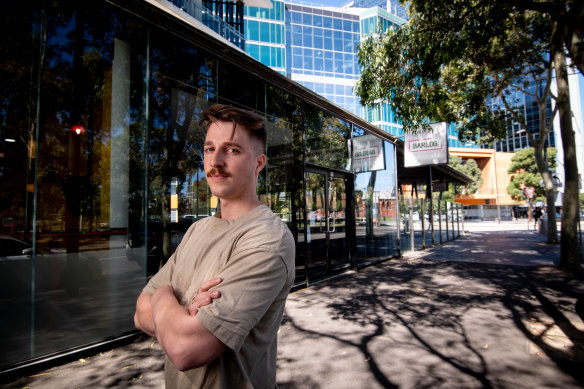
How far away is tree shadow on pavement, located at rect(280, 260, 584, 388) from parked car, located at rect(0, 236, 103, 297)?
283cm

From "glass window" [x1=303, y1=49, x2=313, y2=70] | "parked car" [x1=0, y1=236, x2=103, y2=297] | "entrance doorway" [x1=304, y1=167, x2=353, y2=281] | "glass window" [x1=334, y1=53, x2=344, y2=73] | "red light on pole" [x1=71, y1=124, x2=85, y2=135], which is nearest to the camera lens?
"parked car" [x1=0, y1=236, x2=103, y2=297]

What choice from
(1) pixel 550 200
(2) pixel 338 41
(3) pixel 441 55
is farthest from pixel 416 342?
(2) pixel 338 41

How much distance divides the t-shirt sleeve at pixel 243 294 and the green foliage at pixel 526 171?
46286 mm

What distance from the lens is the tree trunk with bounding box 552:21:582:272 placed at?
26.6 feet

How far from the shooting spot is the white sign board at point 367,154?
938cm

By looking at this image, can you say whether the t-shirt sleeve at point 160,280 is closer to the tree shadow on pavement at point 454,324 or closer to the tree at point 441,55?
the tree shadow on pavement at point 454,324

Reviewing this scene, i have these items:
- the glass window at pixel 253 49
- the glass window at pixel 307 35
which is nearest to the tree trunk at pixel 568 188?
the glass window at pixel 253 49

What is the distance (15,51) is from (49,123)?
0.84 metres

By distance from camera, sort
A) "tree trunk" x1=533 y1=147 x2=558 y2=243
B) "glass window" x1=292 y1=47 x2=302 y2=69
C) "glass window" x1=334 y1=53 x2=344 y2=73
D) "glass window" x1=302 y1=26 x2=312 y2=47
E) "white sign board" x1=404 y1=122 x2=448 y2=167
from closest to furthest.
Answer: "white sign board" x1=404 y1=122 x2=448 y2=167, "tree trunk" x1=533 y1=147 x2=558 y2=243, "glass window" x1=292 y1=47 x2=302 y2=69, "glass window" x1=302 y1=26 x2=312 y2=47, "glass window" x1=334 y1=53 x2=344 y2=73

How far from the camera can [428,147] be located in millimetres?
11266

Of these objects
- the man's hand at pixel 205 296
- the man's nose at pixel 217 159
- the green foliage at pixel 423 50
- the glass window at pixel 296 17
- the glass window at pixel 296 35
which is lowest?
the man's hand at pixel 205 296

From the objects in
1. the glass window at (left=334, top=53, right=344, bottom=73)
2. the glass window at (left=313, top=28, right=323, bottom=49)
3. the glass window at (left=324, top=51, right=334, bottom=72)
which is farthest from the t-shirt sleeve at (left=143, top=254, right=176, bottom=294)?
the glass window at (left=313, top=28, right=323, bottom=49)

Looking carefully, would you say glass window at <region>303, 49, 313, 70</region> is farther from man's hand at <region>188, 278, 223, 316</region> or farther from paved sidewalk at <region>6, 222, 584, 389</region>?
man's hand at <region>188, 278, 223, 316</region>

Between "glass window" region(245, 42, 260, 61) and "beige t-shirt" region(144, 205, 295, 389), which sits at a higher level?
"glass window" region(245, 42, 260, 61)
